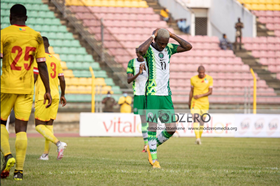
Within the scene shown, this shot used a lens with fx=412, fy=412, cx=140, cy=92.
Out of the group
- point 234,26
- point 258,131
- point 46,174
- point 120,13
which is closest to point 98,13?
point 120,13

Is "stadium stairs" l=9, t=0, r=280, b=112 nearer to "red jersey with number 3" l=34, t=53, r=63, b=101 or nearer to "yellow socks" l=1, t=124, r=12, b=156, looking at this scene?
"red jersey with number 3" l=34, t=53, r=63, b=101

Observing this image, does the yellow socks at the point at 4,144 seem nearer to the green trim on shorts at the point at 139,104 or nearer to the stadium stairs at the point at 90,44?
the green trim on shorts at the point at 139,104

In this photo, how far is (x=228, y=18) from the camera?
26.8 meters

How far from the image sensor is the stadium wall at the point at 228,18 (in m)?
26.0

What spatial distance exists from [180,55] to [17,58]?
18.9 meters

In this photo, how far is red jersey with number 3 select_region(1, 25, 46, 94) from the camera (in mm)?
5070

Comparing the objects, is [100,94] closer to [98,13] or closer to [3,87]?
[98,13]

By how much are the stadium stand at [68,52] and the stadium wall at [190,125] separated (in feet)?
7.21

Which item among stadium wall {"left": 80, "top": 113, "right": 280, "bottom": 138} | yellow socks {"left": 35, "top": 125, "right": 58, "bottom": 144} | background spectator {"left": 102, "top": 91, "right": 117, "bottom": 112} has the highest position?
yellow socks {"left": 35, "top": 125, "right": 58, "bottom": 144}

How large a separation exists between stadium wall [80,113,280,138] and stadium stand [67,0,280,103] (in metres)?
1.79

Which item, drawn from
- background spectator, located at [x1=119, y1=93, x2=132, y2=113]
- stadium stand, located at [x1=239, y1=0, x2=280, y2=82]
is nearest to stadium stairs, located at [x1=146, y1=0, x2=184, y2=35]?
stadium stand, located at [x1=239, y1=0, x2=280, y2=82]

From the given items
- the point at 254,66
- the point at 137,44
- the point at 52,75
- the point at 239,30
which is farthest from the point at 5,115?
the point at 239,30

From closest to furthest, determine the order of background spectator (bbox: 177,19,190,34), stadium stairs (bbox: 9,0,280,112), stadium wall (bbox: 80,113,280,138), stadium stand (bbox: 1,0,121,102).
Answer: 1. stadium wall (bbox: 80,113,280,138)
2. stadium stairs (bbox: 9,0,280,112)
3. stadium stand (bbox: 1,0,121,102)
4. background spectator (bbox: 177,19,190,34)

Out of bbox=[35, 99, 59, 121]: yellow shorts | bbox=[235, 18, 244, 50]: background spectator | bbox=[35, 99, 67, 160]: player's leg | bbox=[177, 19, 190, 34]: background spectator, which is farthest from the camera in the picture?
bbox=[177, 19, 190, 34]: background spectator
